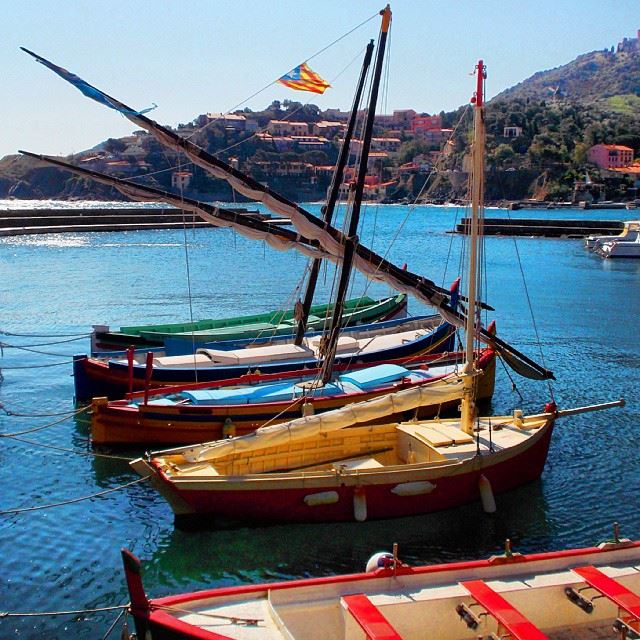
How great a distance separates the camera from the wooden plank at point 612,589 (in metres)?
10.7

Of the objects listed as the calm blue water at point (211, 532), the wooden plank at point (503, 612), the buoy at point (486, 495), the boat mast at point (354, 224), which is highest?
the boat mast at point (354, 224)

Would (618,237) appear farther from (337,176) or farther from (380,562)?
(380,562)

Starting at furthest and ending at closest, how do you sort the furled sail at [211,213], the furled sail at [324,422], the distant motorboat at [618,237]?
the distant motorboat at [618,237]
the furled sail at [211,213]
the furled sail at [324,422]

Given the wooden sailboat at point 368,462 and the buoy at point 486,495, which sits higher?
the wooden sailboat at point 368,462

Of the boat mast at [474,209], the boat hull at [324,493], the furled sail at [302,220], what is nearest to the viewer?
the boat hull at [324,493]

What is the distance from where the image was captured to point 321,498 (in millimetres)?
17031

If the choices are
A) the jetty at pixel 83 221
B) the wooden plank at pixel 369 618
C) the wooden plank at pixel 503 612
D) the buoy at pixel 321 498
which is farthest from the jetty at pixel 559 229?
the wooden plank at pixel 369 618

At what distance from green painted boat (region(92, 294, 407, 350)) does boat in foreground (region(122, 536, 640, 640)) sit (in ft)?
50.8

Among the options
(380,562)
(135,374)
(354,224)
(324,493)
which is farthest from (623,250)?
(380,562)

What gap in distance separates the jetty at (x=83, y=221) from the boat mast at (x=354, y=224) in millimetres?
77647

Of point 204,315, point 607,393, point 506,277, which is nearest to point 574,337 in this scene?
point 607,393

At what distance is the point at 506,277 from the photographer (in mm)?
66438

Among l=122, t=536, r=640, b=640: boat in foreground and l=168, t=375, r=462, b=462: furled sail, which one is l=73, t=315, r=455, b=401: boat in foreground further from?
l=122, t=536, r=640, b=640: boat in foreground

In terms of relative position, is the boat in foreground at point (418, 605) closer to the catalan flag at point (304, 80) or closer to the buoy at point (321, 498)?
the buoy at point (321, 498)
